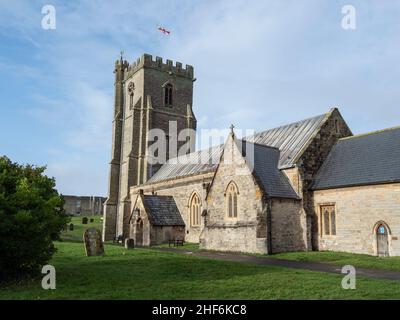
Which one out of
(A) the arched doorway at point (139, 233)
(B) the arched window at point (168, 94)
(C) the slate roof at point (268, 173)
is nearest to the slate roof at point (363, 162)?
(C) the slate roof at point (268, 173)

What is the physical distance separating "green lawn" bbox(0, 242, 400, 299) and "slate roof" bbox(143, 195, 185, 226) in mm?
16562

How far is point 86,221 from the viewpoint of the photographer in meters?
58.4

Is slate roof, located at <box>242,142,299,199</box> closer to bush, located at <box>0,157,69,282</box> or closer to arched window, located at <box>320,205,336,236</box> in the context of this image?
arched window, located at <box>320,205,336,236</box>

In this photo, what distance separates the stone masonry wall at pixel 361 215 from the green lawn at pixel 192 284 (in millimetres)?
8574

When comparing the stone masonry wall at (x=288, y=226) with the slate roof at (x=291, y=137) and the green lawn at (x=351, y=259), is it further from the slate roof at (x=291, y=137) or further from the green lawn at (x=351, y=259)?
the slate roof at (x=291, y=137)

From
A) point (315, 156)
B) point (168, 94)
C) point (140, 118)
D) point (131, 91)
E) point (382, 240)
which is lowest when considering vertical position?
point (382, 240)

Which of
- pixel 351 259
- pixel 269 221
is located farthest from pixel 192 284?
pixel 269 221

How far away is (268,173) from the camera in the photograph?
23.6 meters

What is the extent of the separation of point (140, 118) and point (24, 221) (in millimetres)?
34962

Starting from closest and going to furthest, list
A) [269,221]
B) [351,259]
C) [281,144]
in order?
[351,259], [269,221], [281,144]

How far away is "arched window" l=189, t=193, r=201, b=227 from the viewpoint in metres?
32.1

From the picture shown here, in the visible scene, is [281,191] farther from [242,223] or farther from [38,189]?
[38,189]

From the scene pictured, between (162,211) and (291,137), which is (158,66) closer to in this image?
(162,211)

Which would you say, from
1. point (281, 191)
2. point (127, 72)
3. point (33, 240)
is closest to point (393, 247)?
point (281, 191)
